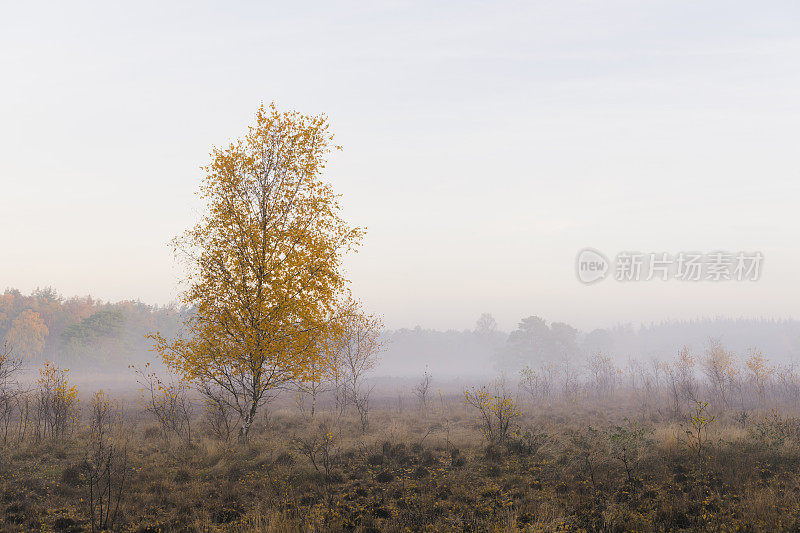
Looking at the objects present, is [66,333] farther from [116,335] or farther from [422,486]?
[422,486]

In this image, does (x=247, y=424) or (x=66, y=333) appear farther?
(x=66, y=333)

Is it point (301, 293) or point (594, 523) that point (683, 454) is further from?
point (301, 293)

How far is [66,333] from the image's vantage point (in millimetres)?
66688


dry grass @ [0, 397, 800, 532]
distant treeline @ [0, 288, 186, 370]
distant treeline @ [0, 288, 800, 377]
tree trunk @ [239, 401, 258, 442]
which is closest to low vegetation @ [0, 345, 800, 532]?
dry grass @ [0, 397, 800, 532]

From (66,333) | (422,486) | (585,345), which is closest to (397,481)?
(422,486)

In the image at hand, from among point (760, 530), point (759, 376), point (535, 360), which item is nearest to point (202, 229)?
point (760, 530)

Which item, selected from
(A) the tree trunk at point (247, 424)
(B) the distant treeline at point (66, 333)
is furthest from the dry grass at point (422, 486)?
(B) the distant treeline at point (66, 333)

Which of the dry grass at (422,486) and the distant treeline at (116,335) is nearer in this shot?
the dry grass at (422,486)

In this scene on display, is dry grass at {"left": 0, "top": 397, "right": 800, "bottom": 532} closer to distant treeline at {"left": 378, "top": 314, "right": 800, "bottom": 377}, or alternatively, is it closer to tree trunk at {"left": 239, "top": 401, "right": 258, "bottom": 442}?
tree trunk at {"left": 239, "top": 401, "right": 258, "bottom": 442}

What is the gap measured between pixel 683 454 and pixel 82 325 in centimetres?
8168

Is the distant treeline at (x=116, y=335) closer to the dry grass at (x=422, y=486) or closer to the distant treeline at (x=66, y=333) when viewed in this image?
the distant treeline at (x=66, y=333)

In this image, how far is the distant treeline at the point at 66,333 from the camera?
220 feet

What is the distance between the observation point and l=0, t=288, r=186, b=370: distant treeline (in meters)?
66.9

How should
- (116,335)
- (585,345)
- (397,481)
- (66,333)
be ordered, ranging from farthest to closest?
(585,345)
(116,335)
(66,333)
(397,481)
